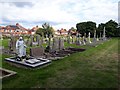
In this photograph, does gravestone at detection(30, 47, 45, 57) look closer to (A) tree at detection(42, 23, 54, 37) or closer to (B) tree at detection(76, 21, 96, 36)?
(A) tree at detection(42, 23, 54, 37)

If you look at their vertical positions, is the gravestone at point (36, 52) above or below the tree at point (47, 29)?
below

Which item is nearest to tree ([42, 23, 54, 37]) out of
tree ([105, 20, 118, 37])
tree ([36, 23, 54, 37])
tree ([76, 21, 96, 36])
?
tree ([36, 23, 54, 37])

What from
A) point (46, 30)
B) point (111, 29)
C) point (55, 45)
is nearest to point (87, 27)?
point (111, 29)

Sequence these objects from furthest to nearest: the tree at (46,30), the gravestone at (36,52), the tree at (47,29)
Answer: the tree at (46,30) → the tree at (47,29) → the gravestone at (36,52)

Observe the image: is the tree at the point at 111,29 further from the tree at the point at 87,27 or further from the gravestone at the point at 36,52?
the gravestone at the point at 36,52

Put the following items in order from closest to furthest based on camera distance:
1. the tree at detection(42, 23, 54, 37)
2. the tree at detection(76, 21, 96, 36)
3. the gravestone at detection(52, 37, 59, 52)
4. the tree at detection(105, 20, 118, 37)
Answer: the gravestone at detection(52, 37, 59, 52) → the tree at detection(42, 23, 54, 37) → the tree at detection(105, 20, 118, 37) → the tree at detection(76, 21, 96, 36)

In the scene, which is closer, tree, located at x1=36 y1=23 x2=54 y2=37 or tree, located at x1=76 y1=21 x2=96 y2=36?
tree, located at x1=36 y1=23 x2=54 y2=37

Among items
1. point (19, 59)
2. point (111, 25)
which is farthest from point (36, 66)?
point (111, 25)

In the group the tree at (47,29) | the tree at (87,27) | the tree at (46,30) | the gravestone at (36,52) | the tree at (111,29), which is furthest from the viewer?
the tree at (87,27)

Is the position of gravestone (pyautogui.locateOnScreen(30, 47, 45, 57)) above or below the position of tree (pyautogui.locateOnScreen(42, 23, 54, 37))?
below

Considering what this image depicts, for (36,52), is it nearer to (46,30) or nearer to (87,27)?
(46,30)

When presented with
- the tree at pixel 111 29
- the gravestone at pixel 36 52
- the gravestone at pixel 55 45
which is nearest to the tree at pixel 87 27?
the tree at pixel 111 29

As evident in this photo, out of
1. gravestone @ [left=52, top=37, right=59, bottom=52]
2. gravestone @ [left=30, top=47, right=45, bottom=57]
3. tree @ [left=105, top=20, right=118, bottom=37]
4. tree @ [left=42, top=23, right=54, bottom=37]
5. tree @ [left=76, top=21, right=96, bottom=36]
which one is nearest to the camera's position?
gravestone @ [left=30, top=47, right=45, bottom=57]

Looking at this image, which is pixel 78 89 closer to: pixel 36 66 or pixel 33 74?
pixel 33 74
